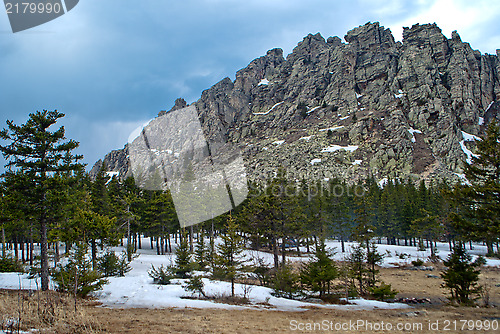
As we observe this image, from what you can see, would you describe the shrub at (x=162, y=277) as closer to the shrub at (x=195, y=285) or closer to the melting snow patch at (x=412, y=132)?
the shrub at (x=195, y=285)

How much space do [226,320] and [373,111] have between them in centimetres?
12418

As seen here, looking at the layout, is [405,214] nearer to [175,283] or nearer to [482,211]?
[482,211]

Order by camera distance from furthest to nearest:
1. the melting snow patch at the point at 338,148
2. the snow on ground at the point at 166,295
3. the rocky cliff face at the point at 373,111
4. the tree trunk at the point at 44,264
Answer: the melting snow patch at the point at 338,148 < the rocky cliff face at the point at 373,111 < the tree trunk at the point at 44,264 < the snow on ground at the point at 166,295

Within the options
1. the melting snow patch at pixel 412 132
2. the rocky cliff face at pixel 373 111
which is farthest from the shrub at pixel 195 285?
the melting snow patch at pixel 412 132

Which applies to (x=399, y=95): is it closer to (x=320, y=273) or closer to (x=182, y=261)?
(x=320, y=273)

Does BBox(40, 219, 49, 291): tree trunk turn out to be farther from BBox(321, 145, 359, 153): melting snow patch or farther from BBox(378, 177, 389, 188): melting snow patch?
BBox(321, 145, 359, 153): melting snow patch

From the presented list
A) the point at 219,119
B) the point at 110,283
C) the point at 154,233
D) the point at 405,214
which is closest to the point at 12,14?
the point at 110,283

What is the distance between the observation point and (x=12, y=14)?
27.8ft

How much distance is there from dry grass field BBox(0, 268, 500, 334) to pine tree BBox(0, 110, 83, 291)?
567cm

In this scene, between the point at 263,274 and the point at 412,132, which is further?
the point at 412,132

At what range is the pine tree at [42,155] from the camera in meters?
17.8

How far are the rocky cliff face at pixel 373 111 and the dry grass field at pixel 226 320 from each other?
7784 cm

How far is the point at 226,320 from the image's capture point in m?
12.9

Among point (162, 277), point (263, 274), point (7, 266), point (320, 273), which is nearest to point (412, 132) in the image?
point (263, 274)
